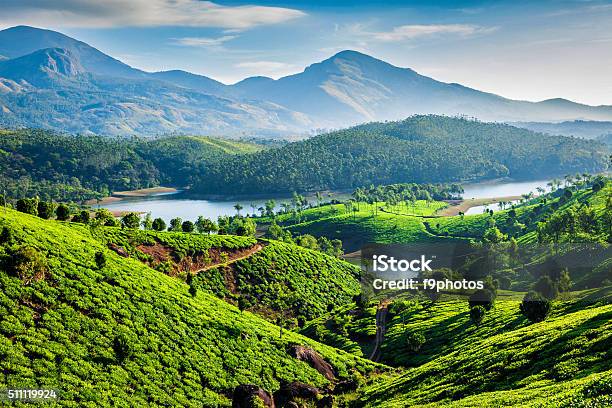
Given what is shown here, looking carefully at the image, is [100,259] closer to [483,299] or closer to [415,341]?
[415,341]

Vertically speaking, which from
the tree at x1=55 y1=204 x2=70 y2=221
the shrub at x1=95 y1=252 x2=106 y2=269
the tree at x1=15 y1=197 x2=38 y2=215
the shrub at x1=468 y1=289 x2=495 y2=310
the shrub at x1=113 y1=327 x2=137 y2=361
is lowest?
the shrub at x1=468 y1=289 x2=495 y2=310

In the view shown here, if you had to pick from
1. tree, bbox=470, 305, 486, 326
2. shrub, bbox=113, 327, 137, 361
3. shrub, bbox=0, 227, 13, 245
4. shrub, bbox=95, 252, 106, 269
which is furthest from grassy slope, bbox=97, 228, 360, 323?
shrub, bbox=113, 327, 137, 361

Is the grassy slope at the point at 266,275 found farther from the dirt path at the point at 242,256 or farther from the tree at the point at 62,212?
the tree at the point at 62,212

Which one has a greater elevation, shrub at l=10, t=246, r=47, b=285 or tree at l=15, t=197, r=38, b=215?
tree at l=15, t=197, r=38, b=215

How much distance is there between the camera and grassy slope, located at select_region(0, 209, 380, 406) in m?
44.5

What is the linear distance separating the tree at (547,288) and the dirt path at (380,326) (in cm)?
3075

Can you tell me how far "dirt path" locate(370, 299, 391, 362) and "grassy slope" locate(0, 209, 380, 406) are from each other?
1169 cm

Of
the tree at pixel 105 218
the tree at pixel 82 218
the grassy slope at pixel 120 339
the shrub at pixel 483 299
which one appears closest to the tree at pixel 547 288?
the shrub at pixel 483 299

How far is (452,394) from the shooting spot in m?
45.9

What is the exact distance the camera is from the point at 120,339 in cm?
5078

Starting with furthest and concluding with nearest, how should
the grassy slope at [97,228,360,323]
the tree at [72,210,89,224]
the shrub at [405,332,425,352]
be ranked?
the grassy slope at [97,228,360,323] < the tree at [72,210,89,224] < the shrub at [405,332,425,352]

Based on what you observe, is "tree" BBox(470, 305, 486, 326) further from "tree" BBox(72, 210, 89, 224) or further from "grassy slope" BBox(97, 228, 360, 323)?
"tree" BBox(72, 210, 89, 224)

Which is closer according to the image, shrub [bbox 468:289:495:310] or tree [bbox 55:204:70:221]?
shrub [bbox 468:289:495:310]

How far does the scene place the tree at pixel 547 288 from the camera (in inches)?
3143
